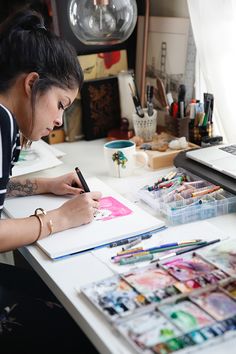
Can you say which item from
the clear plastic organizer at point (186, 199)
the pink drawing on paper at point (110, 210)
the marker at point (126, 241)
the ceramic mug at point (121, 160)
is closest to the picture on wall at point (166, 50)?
the ceramic mug at point (121, 160)

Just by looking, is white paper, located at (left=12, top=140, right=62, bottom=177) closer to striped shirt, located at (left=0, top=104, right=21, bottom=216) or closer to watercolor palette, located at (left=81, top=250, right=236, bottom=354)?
striped shirt, located at (left=0, top=104, right=21, bottom=216)

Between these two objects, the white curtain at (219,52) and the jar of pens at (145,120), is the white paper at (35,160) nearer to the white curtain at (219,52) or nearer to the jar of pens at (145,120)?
the jar of pens at (145,120)

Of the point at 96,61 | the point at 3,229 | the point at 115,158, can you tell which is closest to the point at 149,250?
the point at 3,229

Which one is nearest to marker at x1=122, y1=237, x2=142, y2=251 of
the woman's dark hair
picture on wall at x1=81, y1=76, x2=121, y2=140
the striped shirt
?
the striped shirt

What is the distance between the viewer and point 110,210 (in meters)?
1.20

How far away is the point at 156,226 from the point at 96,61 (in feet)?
3.04

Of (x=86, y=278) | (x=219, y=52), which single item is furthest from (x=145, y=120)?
(x=86, y=278)

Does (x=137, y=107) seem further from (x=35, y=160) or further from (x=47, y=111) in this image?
(x=47, y=111)

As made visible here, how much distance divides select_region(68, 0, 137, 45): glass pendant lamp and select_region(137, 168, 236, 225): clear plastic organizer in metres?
0.53

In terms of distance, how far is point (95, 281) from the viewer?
91 centimetres

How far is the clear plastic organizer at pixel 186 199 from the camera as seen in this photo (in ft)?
3.76

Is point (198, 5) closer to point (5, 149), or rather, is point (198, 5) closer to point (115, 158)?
point (115, 158)

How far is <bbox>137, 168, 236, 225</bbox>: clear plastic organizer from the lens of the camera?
1.14 m

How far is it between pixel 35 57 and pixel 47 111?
0.12 m
